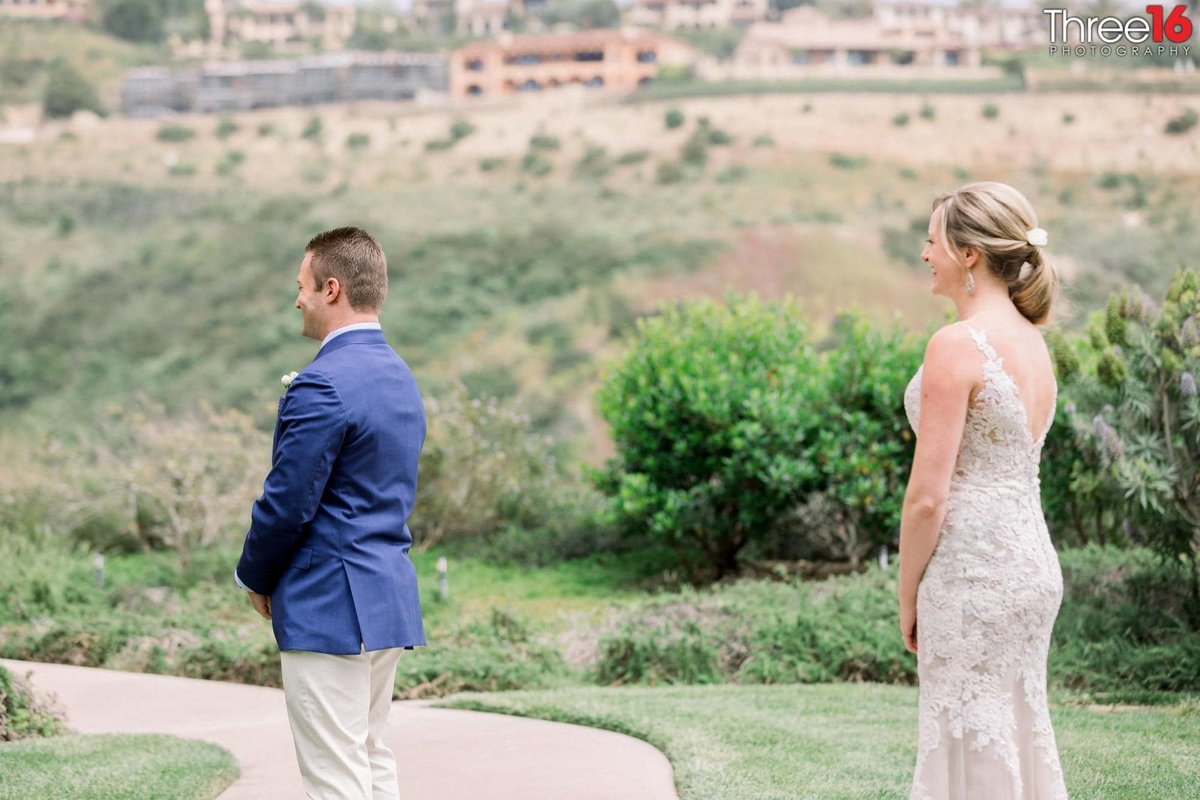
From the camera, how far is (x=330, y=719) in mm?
3156

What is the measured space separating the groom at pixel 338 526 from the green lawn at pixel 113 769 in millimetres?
1598

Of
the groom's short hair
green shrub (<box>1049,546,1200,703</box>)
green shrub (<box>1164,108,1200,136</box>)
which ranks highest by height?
green shrub (<box>1164,108,1200,136</box>)

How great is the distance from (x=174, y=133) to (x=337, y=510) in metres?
39.8

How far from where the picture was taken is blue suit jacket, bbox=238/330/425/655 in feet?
10.1

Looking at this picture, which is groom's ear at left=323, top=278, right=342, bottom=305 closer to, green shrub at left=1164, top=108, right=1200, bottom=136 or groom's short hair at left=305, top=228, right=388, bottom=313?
groom's short hair at left=305, top=228, right=388, bottom=313

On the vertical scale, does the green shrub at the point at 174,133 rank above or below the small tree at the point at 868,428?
above

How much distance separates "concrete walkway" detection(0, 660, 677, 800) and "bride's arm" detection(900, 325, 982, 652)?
1725 mm

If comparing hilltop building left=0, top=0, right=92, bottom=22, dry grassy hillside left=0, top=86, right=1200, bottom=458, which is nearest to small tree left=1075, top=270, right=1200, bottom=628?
dry grassy hillside left=0, top=86, right=1200, bottom=458

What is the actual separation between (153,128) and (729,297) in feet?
110

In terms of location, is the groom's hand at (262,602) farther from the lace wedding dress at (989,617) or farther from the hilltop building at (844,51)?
the hilltop building at (844,51)

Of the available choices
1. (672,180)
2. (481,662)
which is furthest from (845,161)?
(481,662)

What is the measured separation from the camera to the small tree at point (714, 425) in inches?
411

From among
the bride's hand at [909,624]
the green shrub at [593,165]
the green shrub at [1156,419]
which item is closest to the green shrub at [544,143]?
the green shrub at [593,165]

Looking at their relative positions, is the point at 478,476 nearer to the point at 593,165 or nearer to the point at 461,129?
the point at 593,165
